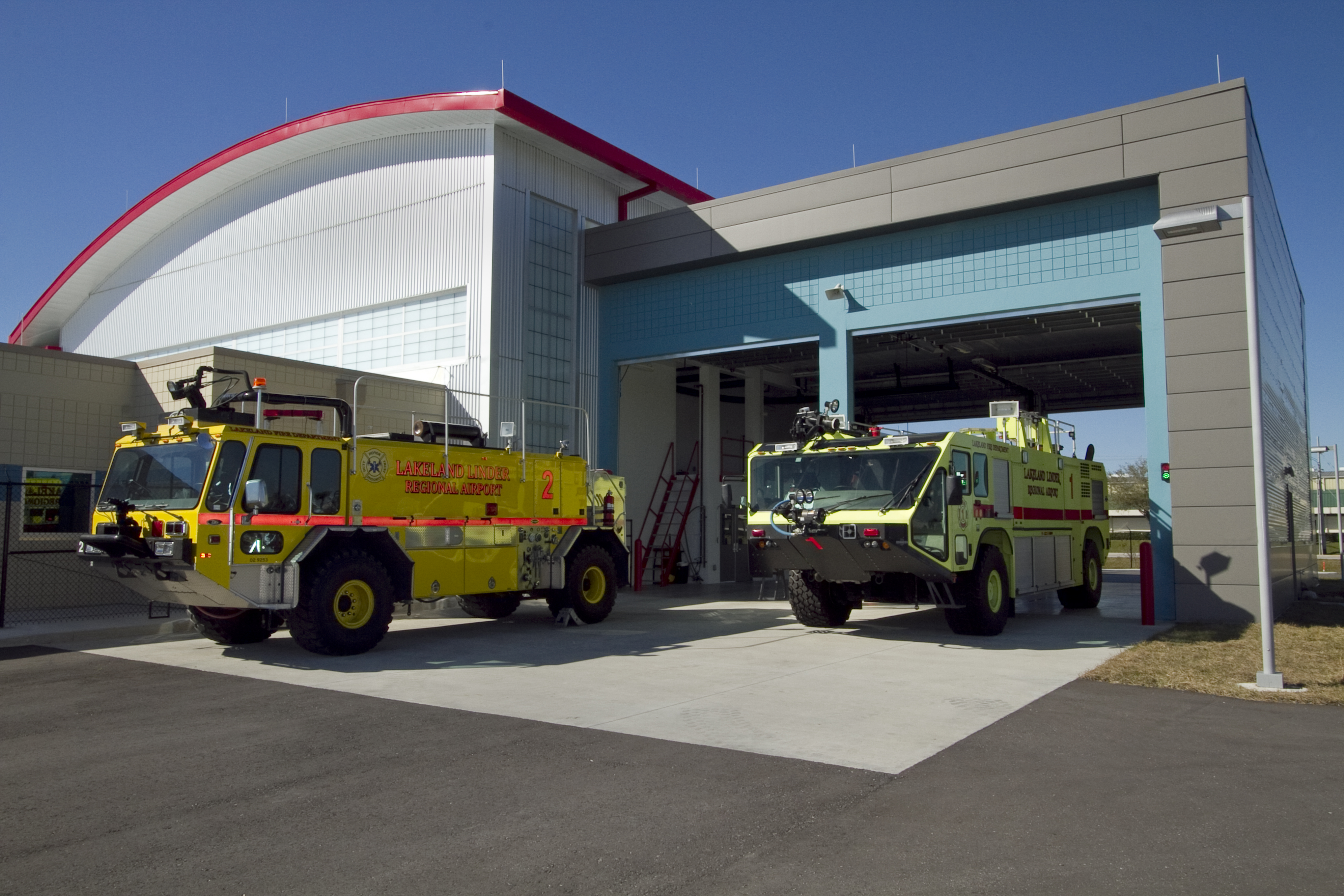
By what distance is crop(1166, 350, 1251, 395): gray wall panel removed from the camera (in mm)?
14477

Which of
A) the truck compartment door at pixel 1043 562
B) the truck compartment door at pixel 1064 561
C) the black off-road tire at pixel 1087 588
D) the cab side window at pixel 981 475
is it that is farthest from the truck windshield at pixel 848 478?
the black off-road tire at pixel 1087 588

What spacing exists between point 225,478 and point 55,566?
784 cm

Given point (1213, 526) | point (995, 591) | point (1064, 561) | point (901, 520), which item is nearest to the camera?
point (901, 520)

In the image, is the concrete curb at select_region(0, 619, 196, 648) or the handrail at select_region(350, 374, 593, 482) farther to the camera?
the concrete curb at select_region(0, 619, 196, 648)

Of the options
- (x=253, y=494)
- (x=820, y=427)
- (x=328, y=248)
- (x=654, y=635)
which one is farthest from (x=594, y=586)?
(x=328, y=248)

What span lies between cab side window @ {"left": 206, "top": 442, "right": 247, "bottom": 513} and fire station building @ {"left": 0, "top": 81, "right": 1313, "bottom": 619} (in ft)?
20.9

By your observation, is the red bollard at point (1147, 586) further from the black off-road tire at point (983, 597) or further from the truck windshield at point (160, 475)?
the truck windshield at point (160, 475)

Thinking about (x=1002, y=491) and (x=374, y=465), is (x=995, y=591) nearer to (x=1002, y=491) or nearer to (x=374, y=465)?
(x=1002, y=491)

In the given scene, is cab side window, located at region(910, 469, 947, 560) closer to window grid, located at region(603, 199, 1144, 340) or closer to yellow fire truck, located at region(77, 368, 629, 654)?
yellow fire truck, located at region(77, 368, 629, 654)

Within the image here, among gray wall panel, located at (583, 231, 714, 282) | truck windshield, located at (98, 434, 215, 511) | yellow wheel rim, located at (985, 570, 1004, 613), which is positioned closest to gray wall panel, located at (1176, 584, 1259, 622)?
yellow wheel rim, located at (985, 570, 1004, 613)

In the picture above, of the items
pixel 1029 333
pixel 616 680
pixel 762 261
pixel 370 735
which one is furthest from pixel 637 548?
pixel 370 735

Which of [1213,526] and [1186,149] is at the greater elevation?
[1186,149]

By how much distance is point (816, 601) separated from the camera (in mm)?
14000

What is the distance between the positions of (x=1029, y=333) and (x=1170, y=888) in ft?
56.6
